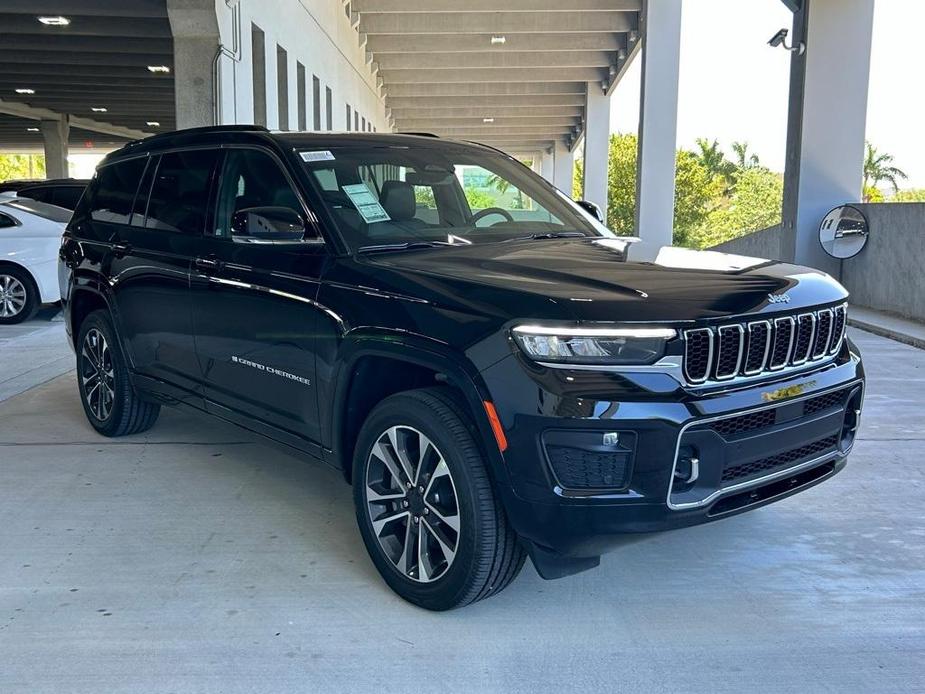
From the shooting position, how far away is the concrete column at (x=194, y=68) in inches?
524

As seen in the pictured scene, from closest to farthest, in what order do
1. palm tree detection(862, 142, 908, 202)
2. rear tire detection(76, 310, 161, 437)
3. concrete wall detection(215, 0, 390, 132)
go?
rear tire detection(76, 310, 161, 437) → concrete wall detection(215, 0, 390, 132) → palm tree detection(862, 142, 908, 202)

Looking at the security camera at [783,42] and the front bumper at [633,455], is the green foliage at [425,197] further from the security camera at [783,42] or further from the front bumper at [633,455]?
the security camera at [783,42]

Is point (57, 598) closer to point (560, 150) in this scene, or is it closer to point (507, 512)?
point (507, 512)

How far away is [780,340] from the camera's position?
3279 mm

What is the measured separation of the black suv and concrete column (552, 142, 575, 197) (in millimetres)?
42994

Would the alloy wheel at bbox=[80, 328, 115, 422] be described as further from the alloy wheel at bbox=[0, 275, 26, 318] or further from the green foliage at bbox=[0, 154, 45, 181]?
the green foliage at bbox=[0, 154, 45, 181]

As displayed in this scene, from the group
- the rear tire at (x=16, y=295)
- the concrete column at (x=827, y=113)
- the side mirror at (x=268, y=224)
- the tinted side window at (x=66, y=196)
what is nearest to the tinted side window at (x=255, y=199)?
the side mirror at (x=268, y=224)

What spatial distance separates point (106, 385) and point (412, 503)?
3036 millimetres

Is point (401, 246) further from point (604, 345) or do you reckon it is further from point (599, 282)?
point (604, 345)

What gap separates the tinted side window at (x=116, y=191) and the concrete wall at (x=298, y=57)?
820cm

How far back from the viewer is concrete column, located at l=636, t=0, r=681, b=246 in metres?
20.3

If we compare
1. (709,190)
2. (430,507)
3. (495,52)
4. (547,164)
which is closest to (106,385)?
(430,507)

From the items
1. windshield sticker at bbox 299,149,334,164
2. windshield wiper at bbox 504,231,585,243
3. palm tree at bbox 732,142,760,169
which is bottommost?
windshield wiper at bbox 504,231,585,243

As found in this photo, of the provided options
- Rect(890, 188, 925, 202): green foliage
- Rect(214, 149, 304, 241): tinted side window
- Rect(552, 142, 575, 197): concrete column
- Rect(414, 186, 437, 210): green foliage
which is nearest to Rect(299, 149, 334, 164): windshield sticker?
Rect(214, 149, 304, 241): tinted side window
